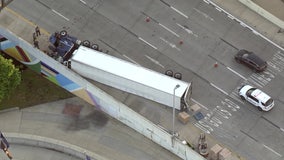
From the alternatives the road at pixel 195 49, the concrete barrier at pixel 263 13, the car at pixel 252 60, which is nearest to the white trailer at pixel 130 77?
the road at pixel 195 49

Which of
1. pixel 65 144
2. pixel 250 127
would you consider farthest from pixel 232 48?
pixel 65 144

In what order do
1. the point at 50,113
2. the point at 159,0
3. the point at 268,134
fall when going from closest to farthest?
the point at 268,134 → the point at 50,113 → the point at 159,0

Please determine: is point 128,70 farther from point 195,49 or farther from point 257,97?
point 257,97

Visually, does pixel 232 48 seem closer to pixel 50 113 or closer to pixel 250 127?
pixel 250 127

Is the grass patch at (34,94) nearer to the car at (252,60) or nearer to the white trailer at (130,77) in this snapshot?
the white trailer at (130,77)

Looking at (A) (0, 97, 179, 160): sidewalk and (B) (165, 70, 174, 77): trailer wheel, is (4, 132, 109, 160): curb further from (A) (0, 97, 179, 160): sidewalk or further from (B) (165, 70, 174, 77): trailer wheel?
(B) (165, 70, 174, 77): trailer wheel

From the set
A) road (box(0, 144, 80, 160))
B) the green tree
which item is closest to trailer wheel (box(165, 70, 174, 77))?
road (box(0, 144, 80, 160))

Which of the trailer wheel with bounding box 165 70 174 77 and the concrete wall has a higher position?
the trailer wheel with bounding box 165 70 174 77
